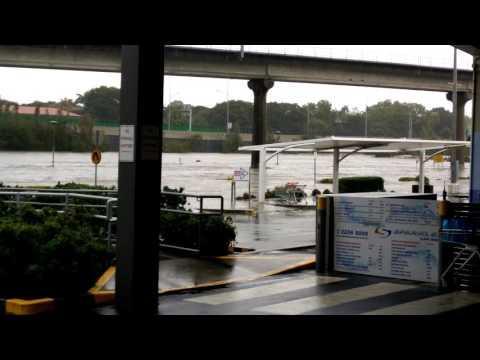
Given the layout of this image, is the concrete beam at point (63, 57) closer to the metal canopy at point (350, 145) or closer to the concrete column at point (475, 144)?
the metal canopy at point (350, 145)

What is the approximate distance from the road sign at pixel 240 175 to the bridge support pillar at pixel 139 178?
92.6 ft

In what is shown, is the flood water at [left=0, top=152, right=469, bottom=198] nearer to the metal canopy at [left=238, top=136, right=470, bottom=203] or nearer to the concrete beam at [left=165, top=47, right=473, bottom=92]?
the concrete beam at [left=165, top=47, right=473, bottom=92]

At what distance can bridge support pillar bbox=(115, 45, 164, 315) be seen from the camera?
30.1 feet

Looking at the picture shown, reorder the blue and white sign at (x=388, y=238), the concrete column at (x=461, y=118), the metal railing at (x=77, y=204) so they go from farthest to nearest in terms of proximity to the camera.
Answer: the concrete column at (x=461, y=118) < the metal railing at (x=77, y=204) < the blue and white sign at (x=388, y=238)

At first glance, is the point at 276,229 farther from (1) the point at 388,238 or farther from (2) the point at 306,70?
(2) the point at 306,70

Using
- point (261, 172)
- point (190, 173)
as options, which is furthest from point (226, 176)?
point (261, 172)

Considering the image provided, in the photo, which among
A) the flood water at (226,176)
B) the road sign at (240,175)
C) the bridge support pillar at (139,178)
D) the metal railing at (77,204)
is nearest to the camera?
the bridge support pillar at (139,178)

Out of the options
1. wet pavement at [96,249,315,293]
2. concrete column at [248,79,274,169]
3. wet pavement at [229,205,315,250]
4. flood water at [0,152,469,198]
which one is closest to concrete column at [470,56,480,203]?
wet pavement at [96,249,315,293]

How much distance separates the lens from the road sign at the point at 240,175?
3781 centimetres

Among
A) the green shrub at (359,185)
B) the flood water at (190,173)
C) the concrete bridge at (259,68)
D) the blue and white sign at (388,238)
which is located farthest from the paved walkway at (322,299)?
the concrete bridge at (259,68)

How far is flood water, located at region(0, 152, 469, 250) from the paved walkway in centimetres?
578

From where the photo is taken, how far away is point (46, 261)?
→ 10406 millimetres

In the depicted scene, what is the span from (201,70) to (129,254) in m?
51.7

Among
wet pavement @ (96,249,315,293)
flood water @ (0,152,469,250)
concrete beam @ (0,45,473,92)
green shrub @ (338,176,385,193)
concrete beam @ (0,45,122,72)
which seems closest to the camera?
wet pavement @ (96,249,315,293)
